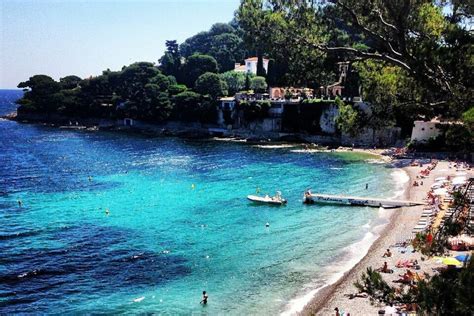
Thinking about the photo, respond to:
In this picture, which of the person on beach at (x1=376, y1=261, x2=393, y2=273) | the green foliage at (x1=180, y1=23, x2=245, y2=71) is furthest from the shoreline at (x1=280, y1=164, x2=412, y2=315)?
the green foliage at (x1=180, y1=23, x2=245, y2=71)

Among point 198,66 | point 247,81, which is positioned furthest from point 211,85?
point 198,66

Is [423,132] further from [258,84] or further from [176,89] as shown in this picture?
[176,89]

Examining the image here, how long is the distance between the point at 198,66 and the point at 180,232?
271ft

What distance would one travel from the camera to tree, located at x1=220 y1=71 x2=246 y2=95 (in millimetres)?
111662

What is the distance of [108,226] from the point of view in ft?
135

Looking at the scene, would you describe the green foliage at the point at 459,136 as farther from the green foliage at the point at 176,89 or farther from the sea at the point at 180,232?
the green foliage at the point at 176,89

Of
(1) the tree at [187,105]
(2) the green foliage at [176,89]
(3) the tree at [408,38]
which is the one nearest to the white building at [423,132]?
(1) the tree at [187,105]

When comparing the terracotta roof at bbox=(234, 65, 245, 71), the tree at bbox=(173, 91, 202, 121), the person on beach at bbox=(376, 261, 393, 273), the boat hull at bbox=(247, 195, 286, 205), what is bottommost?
the person on beach at bbox=(376, 261, 393, 273)

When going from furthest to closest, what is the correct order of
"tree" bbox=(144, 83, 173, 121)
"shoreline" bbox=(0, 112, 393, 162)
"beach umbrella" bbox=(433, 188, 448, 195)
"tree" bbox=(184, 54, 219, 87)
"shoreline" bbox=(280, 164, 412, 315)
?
1. "tree" bbox=(184, 54, 219, 87)
2. "tree" bbox=(144, 83, 173, 121)
3. "shoreline" bbox=(0, 112, 393, 162)
4. "beach umbrella" bbox=(433, 188, 448, 195)
5. "shoreline" bbox=(280, 164, 412, 315)

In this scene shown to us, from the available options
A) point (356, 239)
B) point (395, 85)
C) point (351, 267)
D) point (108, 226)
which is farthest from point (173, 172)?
point (395, 85)

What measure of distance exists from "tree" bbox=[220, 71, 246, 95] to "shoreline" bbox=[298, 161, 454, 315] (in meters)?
67.7

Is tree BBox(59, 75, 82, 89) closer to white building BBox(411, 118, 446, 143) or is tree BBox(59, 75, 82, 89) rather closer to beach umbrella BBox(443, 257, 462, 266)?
white building BBox(411, 118, 446, 143)

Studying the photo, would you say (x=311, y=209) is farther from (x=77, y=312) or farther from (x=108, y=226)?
(x=77, y=312)

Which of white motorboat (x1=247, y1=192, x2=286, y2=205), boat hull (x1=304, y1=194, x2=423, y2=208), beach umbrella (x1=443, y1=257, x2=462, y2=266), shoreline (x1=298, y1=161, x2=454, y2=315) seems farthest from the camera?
white motorboat (x1=247, y1=192, x2=286, y2=205)
